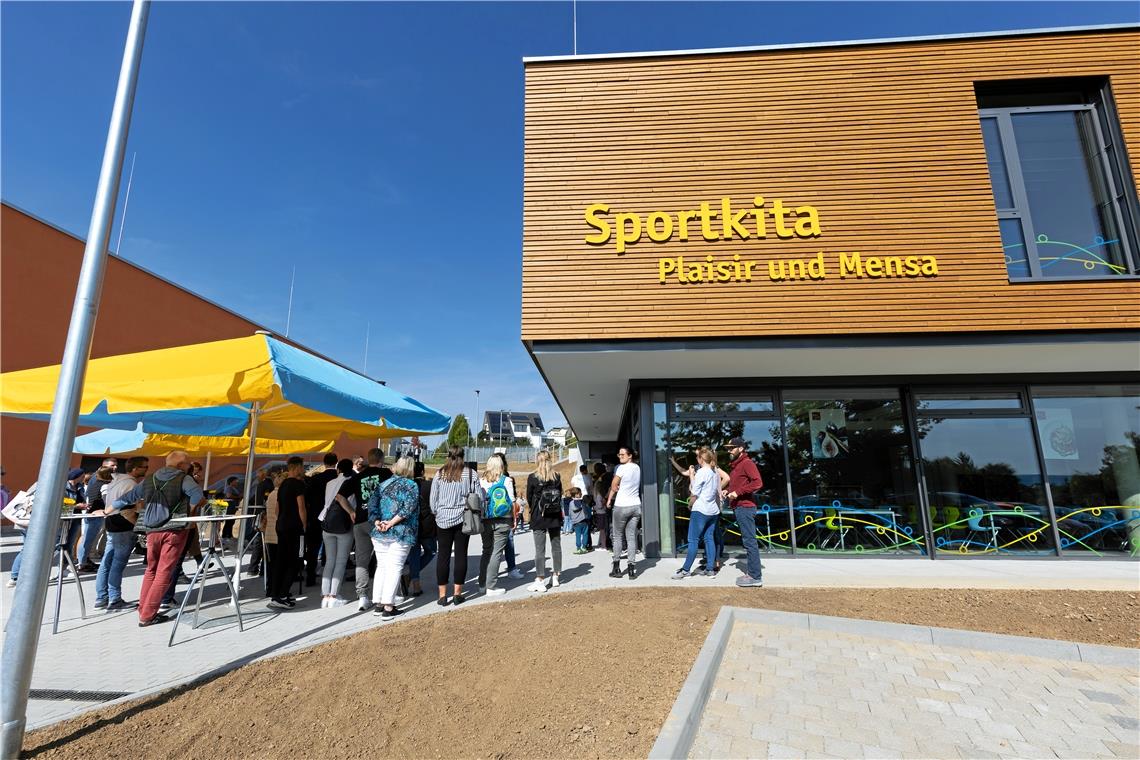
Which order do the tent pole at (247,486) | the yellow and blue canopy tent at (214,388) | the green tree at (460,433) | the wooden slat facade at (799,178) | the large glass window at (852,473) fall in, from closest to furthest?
the yellow and blue canopy tent at (214,388) → the tent pole at (247,486) → the wooden slat facade at (799,178) → the large glass window at (852,473) → the green tree at (460,433)

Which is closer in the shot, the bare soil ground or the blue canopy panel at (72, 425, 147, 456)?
the bare soil ground

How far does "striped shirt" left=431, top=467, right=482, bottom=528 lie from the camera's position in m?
5.83

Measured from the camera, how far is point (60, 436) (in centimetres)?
297

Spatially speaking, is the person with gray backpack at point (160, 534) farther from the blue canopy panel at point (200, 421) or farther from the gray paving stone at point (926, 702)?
the gray paving stone at point (926, 702)

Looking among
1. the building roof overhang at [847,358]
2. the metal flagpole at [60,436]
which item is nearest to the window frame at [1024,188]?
the building roof overhang at [847,358]

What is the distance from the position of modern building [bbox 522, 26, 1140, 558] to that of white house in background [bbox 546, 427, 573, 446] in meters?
57.1

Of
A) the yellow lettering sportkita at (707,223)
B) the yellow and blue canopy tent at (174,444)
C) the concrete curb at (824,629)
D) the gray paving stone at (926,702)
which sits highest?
the yellow lettering sportkita at (707,223)

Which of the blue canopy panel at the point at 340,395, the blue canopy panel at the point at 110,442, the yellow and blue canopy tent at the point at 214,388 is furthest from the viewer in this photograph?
the blue canopy panel at the point at 110,442

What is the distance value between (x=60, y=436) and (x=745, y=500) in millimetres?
6737

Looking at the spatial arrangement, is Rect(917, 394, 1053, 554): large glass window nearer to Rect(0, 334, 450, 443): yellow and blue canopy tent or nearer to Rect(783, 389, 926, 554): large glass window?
Rect(783, 389, 926, 554): large glass window

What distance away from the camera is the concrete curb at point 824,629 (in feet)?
9.53

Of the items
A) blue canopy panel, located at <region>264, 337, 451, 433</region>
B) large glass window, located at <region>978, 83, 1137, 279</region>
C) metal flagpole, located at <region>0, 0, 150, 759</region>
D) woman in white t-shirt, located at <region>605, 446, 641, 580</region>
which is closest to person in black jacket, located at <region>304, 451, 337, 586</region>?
blue canopy panel, located at <region>264, 337, 451, 433</region>

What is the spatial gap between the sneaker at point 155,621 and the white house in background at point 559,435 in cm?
6048

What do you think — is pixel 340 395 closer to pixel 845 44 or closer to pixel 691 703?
pixel 691 703
